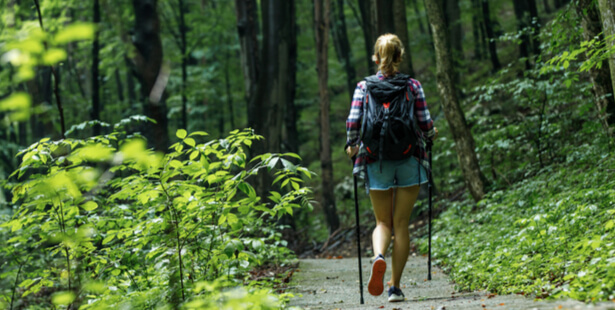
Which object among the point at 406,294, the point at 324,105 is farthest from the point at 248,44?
the point at 406,294

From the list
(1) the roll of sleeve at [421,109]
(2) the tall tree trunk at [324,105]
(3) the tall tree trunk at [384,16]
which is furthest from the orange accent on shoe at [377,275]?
(2) the tall tree trunk at [324,105]

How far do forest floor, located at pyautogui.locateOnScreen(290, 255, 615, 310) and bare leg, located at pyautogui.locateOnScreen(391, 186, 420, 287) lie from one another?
11.0 inches

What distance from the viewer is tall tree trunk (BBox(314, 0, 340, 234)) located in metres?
16.0

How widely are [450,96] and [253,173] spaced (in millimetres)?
6758

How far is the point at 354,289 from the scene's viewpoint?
556 cm

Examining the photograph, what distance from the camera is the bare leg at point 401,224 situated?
4.43 meters

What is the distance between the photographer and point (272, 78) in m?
12.9

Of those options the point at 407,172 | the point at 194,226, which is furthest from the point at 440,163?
the point at 194,226

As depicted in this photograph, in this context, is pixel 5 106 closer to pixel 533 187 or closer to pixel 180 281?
pixel 180 281

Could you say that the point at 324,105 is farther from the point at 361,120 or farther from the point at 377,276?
the point at 377,276

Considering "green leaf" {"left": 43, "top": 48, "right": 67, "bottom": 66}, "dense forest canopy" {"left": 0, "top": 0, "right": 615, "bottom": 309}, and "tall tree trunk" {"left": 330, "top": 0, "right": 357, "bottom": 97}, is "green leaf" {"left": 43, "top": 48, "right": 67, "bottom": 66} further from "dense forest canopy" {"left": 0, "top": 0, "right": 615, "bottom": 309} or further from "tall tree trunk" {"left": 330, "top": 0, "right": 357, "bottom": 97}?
"tall tree trunk" {"left": 330, "top": 0, "right": 357, "bottom": 97}

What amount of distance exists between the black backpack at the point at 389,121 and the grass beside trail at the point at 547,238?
118 centimetres

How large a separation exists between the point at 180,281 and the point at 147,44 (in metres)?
3.99

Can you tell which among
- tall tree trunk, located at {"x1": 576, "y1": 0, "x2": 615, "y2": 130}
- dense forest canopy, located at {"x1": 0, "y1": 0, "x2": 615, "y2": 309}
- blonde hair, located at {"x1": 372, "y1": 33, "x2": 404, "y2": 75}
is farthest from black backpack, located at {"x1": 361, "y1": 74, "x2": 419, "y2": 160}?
tall tree trunk, located at {"x1": 576, "y1": 0, "x2": 615, "y2": 130}
